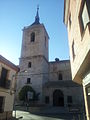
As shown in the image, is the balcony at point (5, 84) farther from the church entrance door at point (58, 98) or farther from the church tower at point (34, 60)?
the church entrance door at point (58, 98)

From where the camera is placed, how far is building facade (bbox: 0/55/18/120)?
12141 mm

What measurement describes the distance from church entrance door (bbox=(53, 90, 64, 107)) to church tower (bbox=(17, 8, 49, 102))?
2809 mm

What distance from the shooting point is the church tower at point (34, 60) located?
27375 millimetres

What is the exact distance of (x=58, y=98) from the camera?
2592 cm

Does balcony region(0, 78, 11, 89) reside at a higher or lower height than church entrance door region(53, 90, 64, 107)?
higher

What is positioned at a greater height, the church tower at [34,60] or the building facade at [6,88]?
the church tower at [34,60]

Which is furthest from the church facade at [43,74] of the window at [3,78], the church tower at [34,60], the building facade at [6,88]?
the window at [3,78]

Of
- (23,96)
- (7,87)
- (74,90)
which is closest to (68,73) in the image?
(74,90)

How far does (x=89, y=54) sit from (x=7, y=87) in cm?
1046

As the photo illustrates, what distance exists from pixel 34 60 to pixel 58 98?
10098 mm

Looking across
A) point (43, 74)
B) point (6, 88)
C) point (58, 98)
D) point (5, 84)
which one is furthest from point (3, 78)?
point (58, 98)

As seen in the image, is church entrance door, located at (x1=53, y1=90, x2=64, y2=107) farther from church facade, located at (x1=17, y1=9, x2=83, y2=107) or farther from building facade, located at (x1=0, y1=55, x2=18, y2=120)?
building facade, located at (x1=0, y1=55, x2=18, y2=120)

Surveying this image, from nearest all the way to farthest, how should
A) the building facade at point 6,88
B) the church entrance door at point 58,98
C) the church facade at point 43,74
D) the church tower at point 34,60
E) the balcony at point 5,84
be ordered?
the building facade at point 6,88
the balcony at point 5,84
the church facade at point 43,74
the church entrance door at point 58,98
the church tower at point 34,60

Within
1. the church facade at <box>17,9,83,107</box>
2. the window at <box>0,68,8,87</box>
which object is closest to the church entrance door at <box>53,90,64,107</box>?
the church facade at <box>17,9,83,107</box>
